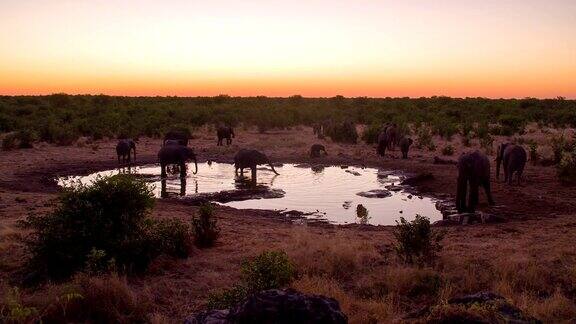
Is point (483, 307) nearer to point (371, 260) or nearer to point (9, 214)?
point (371, 260)

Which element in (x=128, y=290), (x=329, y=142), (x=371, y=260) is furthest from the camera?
(x=329, y=142)

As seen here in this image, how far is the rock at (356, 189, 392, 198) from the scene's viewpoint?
16003 mm

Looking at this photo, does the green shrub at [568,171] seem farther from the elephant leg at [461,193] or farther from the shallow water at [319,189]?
the elephant leg at [461,193]

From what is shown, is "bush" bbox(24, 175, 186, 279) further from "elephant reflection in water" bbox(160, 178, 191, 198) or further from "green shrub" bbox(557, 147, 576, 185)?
"green shrub" bbox(557, 147, 576, 185)

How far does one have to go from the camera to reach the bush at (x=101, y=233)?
7727 millimetres

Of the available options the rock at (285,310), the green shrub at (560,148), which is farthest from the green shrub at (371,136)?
the rock at (285,310)

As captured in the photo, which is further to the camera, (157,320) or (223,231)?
(223,231)

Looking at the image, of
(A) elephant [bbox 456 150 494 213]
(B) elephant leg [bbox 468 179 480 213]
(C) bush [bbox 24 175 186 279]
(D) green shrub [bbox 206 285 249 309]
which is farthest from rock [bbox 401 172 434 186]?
(D) green shrub [bbox 206 285 249 309]

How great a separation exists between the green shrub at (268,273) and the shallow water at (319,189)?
6005 mm

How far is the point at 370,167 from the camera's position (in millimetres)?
22469

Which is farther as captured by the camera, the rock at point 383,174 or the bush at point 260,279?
the rock at point 383,174

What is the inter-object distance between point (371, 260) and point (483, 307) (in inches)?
176

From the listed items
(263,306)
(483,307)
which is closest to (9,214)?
(263,306)

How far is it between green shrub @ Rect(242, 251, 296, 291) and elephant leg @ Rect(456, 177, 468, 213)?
24.2 feet
